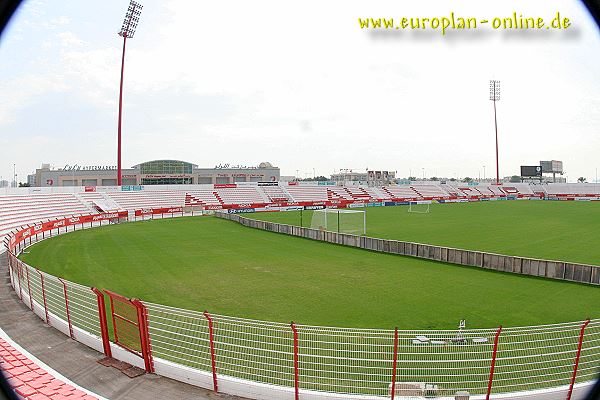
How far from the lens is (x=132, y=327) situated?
784 cm

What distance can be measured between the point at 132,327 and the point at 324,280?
830 centimetres

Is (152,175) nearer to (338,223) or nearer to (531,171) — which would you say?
(338,223)

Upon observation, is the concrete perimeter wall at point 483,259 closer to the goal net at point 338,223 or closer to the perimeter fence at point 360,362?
the goal net at point 338,223

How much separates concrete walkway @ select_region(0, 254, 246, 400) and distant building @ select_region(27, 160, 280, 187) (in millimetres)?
78175

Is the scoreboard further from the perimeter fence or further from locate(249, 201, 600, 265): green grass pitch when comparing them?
the perimeter fence

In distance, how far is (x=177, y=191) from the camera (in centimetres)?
5859

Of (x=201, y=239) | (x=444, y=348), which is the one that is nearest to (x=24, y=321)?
(x=444, y=348)

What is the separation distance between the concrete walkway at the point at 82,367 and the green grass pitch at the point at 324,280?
3.18 m

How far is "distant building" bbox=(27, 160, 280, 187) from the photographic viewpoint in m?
79.4

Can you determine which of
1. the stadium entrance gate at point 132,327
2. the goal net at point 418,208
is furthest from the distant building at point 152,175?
the stadium entrance gate at point 132,327

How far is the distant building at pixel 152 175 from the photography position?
7938 cm

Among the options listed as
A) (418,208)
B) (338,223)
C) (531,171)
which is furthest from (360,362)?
(531,171)

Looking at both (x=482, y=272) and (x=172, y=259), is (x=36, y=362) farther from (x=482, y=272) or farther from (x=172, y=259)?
(x=482, y=272)

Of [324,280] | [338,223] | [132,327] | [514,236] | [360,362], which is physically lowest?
[514,236]
